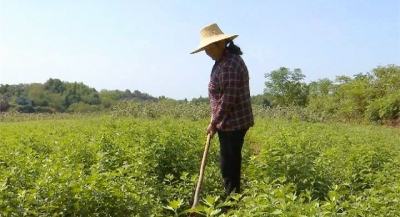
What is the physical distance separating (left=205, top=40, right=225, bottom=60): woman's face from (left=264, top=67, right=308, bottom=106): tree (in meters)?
37.5

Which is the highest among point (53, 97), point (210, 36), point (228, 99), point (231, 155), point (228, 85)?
point (53, 97)

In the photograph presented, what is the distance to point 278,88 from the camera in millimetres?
43844

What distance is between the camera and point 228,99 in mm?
4797

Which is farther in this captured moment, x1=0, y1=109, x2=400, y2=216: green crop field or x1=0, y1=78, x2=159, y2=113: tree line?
x1=0, y1=78, x2=159, y2=113: tree line

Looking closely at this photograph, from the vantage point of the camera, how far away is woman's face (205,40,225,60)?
16.2 feet

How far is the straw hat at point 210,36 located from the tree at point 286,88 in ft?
122

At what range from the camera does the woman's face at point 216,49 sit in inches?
194

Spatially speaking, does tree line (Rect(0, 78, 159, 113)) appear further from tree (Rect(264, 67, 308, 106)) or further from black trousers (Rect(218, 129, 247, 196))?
black trousers (Rect(218, 129, 247, 196))

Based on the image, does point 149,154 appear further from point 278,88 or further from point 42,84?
point 42,84

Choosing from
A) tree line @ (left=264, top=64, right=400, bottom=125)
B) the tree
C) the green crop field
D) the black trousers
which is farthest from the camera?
the tree

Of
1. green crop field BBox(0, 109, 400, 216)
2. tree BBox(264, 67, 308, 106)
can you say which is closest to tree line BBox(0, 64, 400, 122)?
tree BBox(264, 67, 308, 106)

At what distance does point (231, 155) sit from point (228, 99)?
0.62m

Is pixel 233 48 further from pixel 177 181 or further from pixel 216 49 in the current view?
pixel 177 181

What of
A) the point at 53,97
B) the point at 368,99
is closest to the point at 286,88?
the point at 368,99
